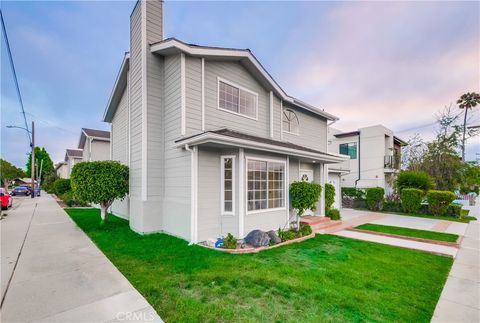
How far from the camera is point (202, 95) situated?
7.31 metres

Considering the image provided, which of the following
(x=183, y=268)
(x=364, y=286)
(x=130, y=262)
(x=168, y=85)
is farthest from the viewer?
(x=168, y=85)

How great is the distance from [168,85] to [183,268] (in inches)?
237

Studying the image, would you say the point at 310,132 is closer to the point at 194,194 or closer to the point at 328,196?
the point at 328,196

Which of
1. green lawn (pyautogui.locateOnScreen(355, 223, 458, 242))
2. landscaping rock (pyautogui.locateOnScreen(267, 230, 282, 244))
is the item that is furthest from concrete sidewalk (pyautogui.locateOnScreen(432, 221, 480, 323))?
landscaping rock (pyautogui.locateOnScreen(267, 230, 282, 244))

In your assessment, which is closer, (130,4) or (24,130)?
(130,4)

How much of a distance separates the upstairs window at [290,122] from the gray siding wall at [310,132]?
198 millimetres

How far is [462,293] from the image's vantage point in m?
4.07

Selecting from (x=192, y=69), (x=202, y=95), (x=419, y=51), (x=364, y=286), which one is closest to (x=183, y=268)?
(x=364, y=286)

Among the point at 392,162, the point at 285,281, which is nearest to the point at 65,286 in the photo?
the point at 285,281

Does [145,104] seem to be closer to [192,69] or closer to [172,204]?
[192,69]

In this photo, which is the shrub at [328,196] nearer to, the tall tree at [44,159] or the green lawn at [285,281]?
the green lawn at [285,281]

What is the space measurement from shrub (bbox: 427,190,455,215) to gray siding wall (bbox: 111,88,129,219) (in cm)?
1762

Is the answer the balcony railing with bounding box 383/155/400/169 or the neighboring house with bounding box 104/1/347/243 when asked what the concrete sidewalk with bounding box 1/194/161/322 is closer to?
the neighboring house with bounding box 104/1/347/243

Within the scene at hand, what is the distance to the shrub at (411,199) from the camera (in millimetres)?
14500
